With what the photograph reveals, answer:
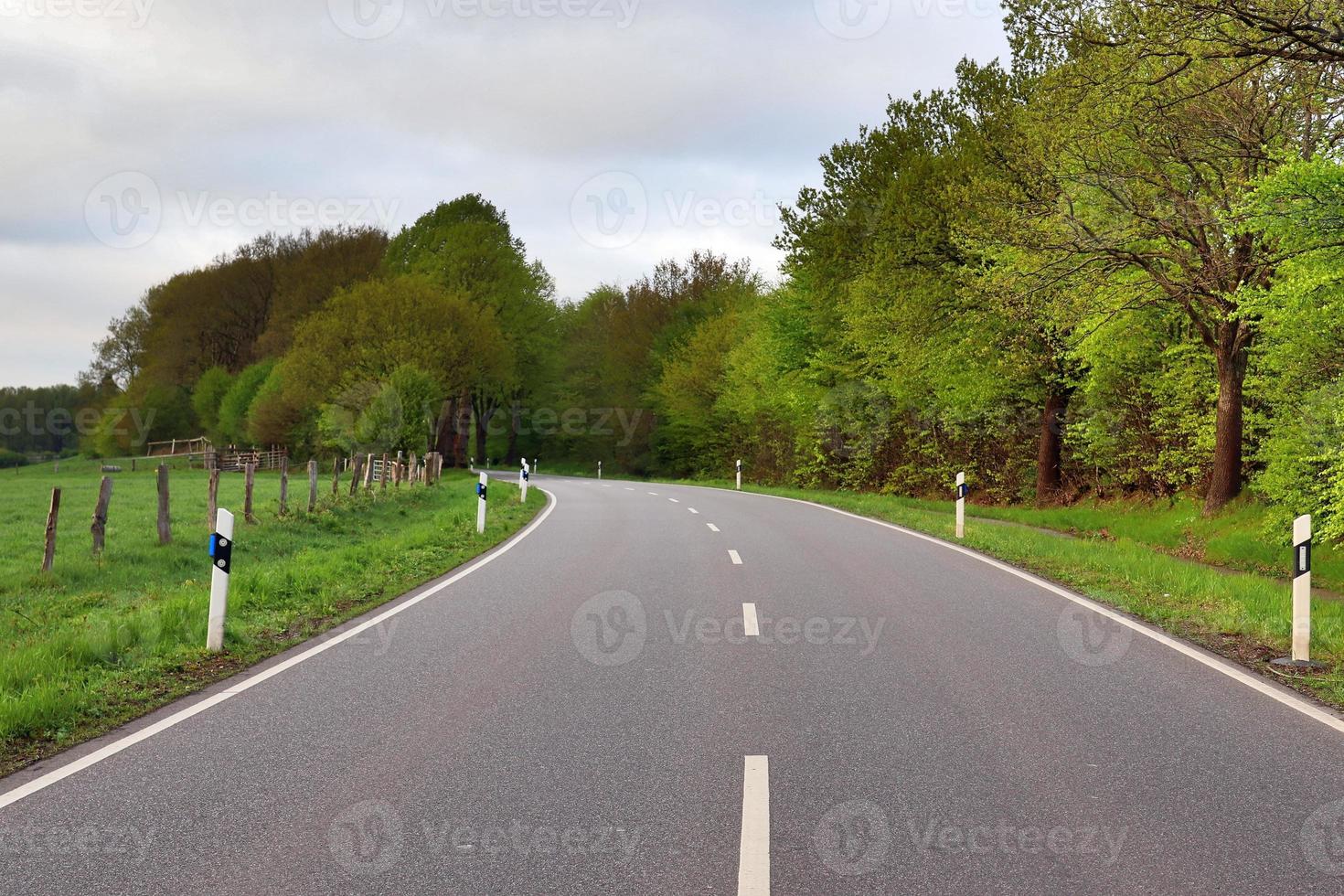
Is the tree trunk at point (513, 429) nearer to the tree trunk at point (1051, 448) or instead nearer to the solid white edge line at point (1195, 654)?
the tree trunk at point (1051, 448)

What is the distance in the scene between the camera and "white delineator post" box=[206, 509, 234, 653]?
8.31 meters

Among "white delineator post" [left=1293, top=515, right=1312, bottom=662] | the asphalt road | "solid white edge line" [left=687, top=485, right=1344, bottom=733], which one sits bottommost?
the asphalt road

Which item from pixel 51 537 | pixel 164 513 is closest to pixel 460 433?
pixel 164 513

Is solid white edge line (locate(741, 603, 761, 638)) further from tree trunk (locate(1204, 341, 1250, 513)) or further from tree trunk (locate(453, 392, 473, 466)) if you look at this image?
tree trunk (locate(453, 392, 473, 466))

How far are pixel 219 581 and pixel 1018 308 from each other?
1649cm

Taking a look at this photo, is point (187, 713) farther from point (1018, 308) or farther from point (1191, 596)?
point (1018, 308)

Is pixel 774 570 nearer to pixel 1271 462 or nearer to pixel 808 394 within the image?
pixel 1271 462

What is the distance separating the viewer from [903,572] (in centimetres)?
1322

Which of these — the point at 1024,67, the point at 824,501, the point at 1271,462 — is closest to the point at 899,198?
the point at 1024,67

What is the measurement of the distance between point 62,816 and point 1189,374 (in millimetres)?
20412

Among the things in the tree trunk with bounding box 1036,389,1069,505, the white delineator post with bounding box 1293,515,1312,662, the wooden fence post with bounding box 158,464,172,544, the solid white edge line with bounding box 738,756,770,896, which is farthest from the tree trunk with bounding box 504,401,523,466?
the solid white edge line with bounding box 738,756,770,896

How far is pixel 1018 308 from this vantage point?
2038 centimetres

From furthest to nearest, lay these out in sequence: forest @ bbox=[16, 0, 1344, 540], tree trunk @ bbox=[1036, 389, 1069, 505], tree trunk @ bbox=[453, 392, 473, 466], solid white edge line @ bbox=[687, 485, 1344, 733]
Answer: tree trunk @ bbox=[453, 392, 473, 466] < tree trunk @ bbox=[1036, 389, 1069, 505] < forest @ bbox=[16, 0, 1344, 540] < solid white edge line @ bbox=[687, 485, 1344, 733]

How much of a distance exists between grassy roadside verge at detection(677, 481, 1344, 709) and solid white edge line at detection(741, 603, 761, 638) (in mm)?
3804
